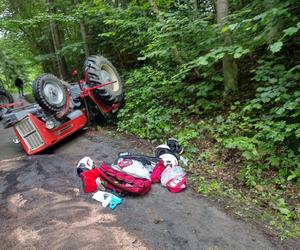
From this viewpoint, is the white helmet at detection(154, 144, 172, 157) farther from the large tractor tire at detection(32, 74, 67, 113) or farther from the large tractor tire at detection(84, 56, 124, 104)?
the large tractor tire at detection(84, 56, 124, 104)

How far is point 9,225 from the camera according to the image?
288 centimetres

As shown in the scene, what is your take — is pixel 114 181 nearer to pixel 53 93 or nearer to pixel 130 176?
pixel 130 176

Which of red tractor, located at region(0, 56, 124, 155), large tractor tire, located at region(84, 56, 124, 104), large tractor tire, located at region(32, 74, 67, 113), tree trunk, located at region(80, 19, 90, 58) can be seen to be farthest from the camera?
tree trunk, located at region(80, 19, 90, 58)

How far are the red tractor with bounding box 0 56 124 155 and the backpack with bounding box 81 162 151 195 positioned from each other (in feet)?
6.40

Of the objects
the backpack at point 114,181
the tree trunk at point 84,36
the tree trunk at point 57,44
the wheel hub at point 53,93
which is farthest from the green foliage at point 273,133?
the tree trunk at point 57,44

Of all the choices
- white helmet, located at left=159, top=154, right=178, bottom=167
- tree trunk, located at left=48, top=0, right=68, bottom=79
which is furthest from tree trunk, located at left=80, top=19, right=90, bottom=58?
white helmet, located at left=159, top=154, right=178, bottom=167

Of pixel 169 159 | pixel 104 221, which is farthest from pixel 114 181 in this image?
pixel 169 159

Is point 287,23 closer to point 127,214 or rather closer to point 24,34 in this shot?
point 127,214

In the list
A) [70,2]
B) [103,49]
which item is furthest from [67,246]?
[70,2]

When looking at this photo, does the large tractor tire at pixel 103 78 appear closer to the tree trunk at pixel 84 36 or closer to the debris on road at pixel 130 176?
the tree trunk at pixel 84 36

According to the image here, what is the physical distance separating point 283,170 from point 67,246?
261cm

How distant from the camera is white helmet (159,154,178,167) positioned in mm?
3938

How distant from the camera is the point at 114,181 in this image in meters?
3.44

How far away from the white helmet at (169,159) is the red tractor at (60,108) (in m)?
2.35
